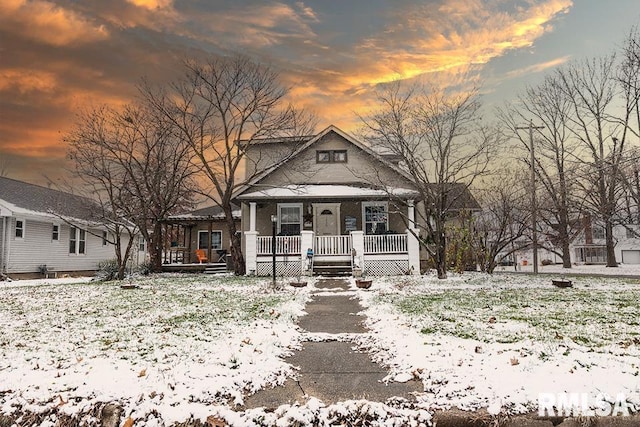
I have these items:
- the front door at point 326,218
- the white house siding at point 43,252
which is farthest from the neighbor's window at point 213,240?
the front door at point 326,218

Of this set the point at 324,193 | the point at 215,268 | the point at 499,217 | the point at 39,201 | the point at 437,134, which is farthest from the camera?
the point at 215,268

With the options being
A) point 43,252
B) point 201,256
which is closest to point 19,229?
point 43,252

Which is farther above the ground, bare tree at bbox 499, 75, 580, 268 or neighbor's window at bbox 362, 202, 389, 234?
bare tree at bbox 499, 75, 580, 268

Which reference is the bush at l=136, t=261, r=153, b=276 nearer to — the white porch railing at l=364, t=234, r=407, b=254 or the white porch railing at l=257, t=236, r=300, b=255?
the white porch railing at l=257, t=236, r=300, b=255

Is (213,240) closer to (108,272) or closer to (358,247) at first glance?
(108,272)

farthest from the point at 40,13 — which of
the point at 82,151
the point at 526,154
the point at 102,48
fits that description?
the point at 526,154

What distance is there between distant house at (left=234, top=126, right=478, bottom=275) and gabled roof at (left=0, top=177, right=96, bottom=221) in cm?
934

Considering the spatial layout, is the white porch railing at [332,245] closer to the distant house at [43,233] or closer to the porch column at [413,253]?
the porch column at [413,253]

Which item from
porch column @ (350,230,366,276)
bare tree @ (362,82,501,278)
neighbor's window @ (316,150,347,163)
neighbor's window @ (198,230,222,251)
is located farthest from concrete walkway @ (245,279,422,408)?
neighbor's window @ (198,230,222,251)

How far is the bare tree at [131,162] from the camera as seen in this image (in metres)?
18.5

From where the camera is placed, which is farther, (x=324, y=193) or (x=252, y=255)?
(x=324, y=193)

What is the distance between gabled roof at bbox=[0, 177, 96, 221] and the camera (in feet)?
62.2

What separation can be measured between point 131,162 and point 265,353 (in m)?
17.8

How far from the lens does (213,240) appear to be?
89.5 feet
